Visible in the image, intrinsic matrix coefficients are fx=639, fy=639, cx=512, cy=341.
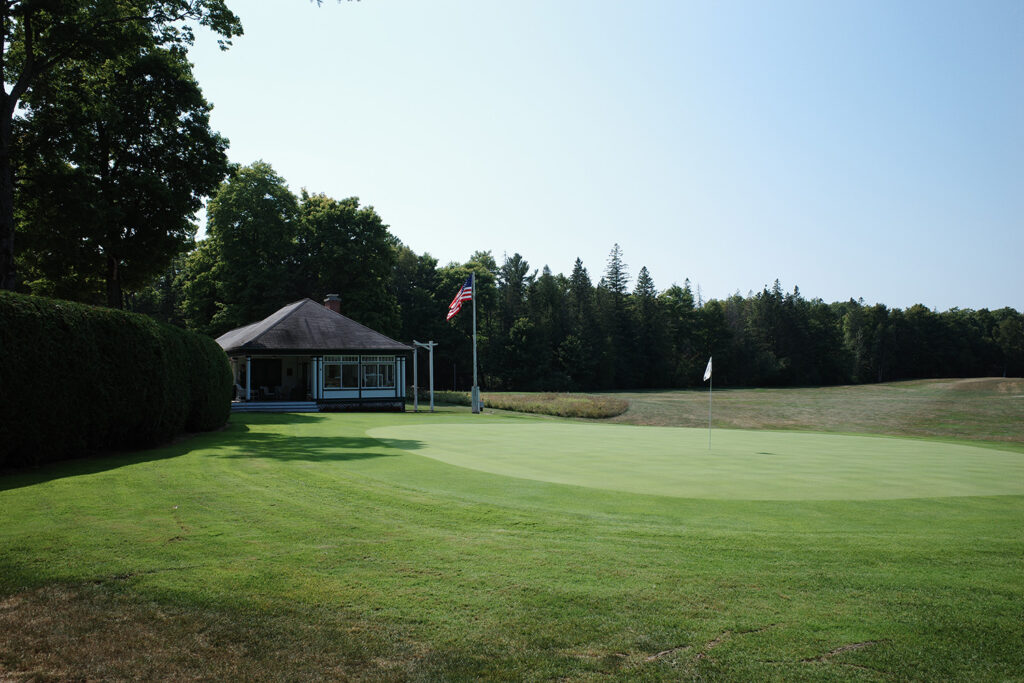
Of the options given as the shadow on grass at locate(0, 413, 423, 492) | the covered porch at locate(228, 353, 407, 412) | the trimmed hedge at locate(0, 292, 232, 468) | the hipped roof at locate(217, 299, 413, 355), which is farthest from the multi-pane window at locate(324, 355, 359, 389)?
the trimmed hedge at locate(0, 292, 232, 468)

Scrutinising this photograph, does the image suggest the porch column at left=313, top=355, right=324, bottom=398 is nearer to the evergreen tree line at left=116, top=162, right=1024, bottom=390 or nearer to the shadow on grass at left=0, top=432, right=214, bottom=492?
the evergreen tree line at left=116, top=162, right=1024, bottom=390

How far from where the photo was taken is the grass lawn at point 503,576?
366cm

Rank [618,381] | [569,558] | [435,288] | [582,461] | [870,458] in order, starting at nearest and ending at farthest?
[569,558] → [582,461] → [870,458] → [435,288] → [618,381]

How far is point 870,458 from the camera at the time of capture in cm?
1324

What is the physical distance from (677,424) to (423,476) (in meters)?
22.2

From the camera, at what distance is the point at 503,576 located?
5.00 m

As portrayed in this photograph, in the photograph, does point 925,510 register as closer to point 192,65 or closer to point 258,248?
point 192,65

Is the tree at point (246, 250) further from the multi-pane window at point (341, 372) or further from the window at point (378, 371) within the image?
the window at point (378, 371)

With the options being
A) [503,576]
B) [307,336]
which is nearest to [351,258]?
[307,336]

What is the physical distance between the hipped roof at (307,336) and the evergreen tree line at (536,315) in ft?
37.3

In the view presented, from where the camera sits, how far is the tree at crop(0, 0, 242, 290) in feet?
58.8

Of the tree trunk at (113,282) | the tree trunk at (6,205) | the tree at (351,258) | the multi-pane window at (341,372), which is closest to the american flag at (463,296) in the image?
the multi-pane window at (341,372)

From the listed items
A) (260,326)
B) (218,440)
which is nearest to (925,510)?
(218,440)

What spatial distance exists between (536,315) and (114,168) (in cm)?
5660
